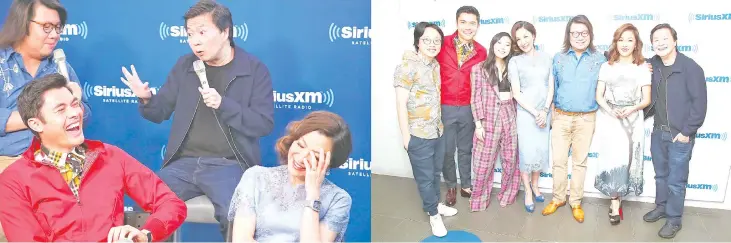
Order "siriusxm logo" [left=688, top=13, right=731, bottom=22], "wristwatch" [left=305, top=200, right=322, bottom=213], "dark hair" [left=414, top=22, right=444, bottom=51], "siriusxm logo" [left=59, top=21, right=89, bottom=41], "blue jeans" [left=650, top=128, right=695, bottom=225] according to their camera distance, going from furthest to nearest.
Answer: "siriusxm logo" [left=688, top=13, right=731, bottom=22], "blue jeans" [left=650, top=128, right=695, bottom=225], "dark hair" [left=414, top=22, right=444, bottom=51], "siriusxm logo" [left=59, top=21, right=89, bottom=41], "wristwatch" [left=305, top=200, right=322, bottom=213]

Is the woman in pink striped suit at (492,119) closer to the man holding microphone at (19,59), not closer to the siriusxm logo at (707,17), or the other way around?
the siriusxm logo at (707,17)

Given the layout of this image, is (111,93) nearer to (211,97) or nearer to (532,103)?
(211,97)

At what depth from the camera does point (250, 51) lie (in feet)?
6.78

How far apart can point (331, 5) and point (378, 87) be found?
1.82 metres

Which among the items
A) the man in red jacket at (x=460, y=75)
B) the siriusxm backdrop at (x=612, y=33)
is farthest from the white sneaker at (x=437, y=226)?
the siriusxm backdrop at (x=612, y=33)

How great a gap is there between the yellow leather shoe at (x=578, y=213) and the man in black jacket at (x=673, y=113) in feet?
1.48

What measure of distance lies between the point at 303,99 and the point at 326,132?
9.5 inches

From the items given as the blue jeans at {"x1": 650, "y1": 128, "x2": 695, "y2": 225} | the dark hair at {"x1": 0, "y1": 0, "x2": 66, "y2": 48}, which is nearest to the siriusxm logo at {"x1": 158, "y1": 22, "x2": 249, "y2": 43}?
the dark hair at {"x1": 0, "y1": 0, "x2": 66, "y2": 48}

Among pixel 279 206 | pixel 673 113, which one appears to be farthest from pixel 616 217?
pixel 279 206

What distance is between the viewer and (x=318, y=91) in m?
2.12

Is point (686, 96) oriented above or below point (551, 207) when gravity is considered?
above

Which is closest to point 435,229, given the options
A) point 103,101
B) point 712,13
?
point 103,101

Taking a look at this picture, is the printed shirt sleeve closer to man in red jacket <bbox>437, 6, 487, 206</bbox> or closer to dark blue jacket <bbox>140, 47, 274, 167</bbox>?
man in red jacket <bbox>437, 6, 487, 206</bbox>

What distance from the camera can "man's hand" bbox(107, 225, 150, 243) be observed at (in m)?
1.80
